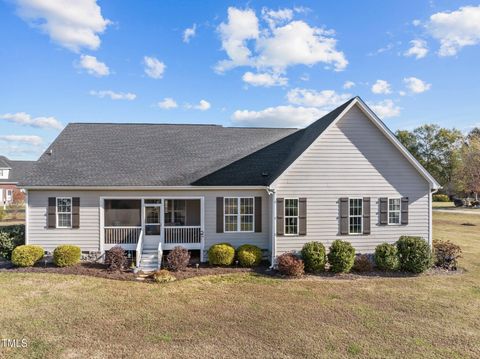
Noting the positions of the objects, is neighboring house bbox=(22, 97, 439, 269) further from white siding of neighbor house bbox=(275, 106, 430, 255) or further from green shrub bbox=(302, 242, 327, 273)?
green shrub bbox=(302, 242, 327, 273)

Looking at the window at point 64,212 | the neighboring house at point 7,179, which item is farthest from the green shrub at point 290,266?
the neighboring house at point 7,179

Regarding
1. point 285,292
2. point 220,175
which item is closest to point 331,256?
point 285,292

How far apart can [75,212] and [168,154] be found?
17.7 feet

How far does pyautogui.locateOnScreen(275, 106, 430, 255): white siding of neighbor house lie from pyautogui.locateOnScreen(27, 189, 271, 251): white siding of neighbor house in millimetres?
1436

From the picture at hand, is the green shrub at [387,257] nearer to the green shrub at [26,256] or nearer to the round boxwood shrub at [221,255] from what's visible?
the round boxwood shrub at [221,255]

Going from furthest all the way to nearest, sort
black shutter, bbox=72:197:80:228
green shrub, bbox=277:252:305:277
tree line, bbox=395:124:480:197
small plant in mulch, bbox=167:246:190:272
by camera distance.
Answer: tree line, bbox=395:124:480:197
black shutter, bbox=72:197:80:228
small plant in mulch, bbox=167:246:190:272
green shrub, bbox=277:252:305:277

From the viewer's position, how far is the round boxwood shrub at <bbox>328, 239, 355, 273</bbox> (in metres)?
12.8

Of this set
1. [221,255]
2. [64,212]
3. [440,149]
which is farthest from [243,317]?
[440,149]

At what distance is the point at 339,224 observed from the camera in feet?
46.1

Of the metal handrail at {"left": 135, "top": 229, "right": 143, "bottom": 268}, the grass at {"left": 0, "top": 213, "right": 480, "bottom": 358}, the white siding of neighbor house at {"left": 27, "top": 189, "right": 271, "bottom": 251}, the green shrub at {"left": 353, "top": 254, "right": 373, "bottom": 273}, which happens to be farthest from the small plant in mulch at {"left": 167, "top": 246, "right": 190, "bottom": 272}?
the green shrub at {"left": 353, "top": 254, "right": 373, "bottom": 273}

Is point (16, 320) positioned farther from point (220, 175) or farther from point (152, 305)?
point (220, 175)

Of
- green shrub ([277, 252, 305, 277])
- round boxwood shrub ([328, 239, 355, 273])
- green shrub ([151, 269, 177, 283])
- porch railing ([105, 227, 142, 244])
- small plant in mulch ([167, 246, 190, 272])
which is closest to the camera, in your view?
green shrub ([151, 269, 177, 283])

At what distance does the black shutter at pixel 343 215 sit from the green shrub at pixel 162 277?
25.5ft

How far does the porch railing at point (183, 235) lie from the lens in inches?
588
